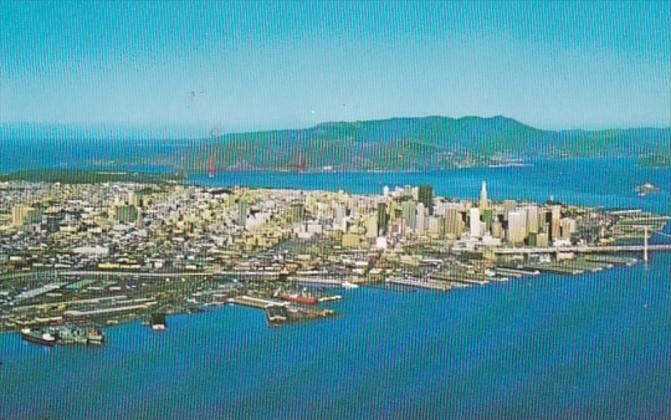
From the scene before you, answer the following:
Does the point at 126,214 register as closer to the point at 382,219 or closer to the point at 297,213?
the point at 297,213

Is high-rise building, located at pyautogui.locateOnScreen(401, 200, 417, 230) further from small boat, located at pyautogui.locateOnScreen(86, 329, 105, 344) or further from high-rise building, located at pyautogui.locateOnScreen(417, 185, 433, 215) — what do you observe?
small boat, located at pyautogui.locateOnScreen(86, 329, 105, 344)

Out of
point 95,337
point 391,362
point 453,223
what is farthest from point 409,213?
point 95,337

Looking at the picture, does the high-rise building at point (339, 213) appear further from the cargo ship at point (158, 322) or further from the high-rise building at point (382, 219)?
the cargo ship at point (158, 322)

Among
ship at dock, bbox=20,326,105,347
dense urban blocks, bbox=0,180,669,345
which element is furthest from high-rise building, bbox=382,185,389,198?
ship at dock, bbox=20,326,105,347

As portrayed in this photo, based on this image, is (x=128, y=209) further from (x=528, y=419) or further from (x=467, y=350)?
(x=528, y=419)

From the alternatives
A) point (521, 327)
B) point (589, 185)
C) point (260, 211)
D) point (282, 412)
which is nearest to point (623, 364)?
point (521, 327)

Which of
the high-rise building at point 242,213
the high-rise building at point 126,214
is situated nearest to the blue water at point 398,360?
the high-rise building at point 242,213
